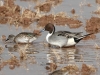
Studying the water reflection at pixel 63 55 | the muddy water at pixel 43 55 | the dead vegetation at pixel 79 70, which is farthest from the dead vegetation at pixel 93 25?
the dead vegetation at pixel 79 70

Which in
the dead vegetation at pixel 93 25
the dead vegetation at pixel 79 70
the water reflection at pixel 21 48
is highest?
the dead vegetation at pixel 79 70

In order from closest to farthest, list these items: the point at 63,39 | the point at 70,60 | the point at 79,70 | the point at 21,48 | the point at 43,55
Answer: the point at 79,70 → the point at 70,60 → the point at 43,55 → the point at 21,48 → the point at 63,39

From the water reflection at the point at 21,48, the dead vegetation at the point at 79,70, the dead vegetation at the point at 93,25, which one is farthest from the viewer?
the dead vegetation at the point at 93,25

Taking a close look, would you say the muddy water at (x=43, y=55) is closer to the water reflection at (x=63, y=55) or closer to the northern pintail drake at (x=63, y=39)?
the water reflection at (x=63, y=55)

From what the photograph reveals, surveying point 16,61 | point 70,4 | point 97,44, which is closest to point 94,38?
point 97,44

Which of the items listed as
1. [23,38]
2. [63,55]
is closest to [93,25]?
[23,38]

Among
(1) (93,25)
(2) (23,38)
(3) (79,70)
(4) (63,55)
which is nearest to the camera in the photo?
(3) (79,70)

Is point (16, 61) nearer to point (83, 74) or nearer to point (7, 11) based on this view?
point (83, 74)

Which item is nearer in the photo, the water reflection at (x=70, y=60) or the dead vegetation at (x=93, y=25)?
the water reflection at (x=70, y=60)

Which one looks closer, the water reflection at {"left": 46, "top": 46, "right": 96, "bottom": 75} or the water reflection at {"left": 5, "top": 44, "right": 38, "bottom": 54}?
the water reflection at {"left": 46, "top": 46, "right": 96, "bottom": 75}

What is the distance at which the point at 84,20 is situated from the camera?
1852 cm

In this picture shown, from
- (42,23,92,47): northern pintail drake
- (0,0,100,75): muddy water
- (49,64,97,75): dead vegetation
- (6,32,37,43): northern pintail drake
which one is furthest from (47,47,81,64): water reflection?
(49,64,97,75): dead vegetation

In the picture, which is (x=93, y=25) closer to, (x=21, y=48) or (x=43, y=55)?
(x=21, y=48)

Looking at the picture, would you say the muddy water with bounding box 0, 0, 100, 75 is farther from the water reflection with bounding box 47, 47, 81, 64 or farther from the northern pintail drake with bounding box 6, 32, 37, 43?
the northern pintail drake with bounding box 6, 32, 37, 43
